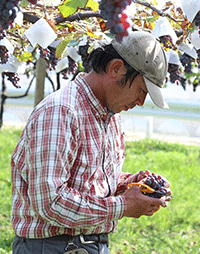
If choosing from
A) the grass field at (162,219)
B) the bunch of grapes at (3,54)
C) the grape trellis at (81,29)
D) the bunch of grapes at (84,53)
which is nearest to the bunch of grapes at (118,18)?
the grape trellis at (81,29)

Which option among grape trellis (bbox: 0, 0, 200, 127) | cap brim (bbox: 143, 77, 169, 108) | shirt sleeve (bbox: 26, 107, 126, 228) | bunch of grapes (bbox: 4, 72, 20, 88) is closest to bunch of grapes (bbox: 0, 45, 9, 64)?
grape trellis (bbox: 0, 0, 200, 127)

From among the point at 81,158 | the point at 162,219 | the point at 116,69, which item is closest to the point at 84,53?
the point at 116,69

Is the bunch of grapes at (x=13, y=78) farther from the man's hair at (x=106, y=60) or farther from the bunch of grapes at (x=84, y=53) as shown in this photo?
the man's hair at (x=106, y=60)

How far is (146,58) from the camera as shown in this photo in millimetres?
1600

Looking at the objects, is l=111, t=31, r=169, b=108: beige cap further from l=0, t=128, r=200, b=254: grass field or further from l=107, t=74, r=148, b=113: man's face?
l=0, t=128, r=200, b=254: grass field

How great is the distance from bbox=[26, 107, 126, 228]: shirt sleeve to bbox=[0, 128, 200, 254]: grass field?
107cm

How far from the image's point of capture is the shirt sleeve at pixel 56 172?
147cm

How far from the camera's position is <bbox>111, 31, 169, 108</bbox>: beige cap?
1.59m

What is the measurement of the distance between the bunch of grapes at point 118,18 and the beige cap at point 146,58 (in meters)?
0.74

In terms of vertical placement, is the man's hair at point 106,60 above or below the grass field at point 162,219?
above

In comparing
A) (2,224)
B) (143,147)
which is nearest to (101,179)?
(2,224)

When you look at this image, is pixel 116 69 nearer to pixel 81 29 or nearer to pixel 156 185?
pixel 81 29

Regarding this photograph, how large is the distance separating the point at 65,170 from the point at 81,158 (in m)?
0.12

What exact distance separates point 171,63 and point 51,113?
101 centimetres
